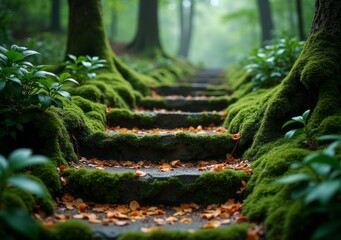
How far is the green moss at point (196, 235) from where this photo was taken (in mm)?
2723

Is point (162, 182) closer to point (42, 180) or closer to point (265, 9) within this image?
point (42, 180)

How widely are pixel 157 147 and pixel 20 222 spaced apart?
7.87 feet

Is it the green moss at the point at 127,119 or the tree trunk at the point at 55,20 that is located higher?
the tree trunk at the point at 55,20

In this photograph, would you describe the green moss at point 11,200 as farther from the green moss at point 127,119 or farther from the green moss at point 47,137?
the green moss at point 127,119

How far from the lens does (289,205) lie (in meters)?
2.85

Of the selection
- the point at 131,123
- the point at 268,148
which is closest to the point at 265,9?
the point at 131,123

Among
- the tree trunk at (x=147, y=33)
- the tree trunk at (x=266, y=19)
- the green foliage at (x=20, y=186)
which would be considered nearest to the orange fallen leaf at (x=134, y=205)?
the green foliage at (x=20, y=186)

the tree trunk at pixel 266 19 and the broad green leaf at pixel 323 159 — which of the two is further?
the tree trunk at pixel 266 19

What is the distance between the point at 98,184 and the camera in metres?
3.59

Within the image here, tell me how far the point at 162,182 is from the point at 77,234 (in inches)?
46.2

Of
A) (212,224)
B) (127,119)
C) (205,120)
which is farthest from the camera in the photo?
(205,120)

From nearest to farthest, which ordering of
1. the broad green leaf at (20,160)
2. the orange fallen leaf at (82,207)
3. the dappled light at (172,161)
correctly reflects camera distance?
1. the broad green leaf at (20,160)
2. the dappled light at (172,161)
3. the orange fallen leaf at (82,207)

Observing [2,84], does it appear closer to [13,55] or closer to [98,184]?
[13,55]

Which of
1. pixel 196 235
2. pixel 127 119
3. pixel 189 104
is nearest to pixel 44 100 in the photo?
pixel 127 119
